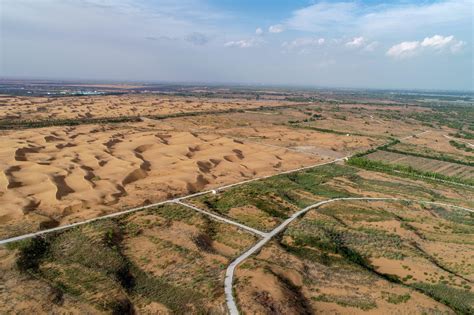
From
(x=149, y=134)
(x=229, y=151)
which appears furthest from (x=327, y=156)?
(x=149, y=134)

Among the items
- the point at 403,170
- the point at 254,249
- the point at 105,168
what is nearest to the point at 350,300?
the point at 254,249

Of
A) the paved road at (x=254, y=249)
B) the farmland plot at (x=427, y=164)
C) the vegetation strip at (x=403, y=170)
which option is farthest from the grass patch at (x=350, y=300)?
the farmland plot at (x=427, y=164)

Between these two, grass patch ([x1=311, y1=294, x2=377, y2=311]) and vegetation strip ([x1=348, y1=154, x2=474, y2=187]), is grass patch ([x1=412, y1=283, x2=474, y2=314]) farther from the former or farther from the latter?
vegetation strip ([x1=348, y1=154, x2=474, y2=187])

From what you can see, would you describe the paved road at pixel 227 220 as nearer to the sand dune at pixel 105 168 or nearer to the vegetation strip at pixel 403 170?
the sand dune at pixel 105 168

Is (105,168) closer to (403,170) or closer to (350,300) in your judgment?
(350,300)

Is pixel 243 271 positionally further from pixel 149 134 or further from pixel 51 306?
pixel 149 134

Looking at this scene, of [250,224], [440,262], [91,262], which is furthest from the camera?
[250,224]

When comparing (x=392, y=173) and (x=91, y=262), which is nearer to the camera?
(x=91, y=262)

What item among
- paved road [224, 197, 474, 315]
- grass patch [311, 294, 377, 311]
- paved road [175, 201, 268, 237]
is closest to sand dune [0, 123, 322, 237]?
paved road [175, 201, 268, 237]

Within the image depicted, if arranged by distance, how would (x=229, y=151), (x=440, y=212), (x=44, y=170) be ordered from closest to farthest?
1. (x=440, y=212)
2. (x=44, y=170)
3. (x=229, y=151)
